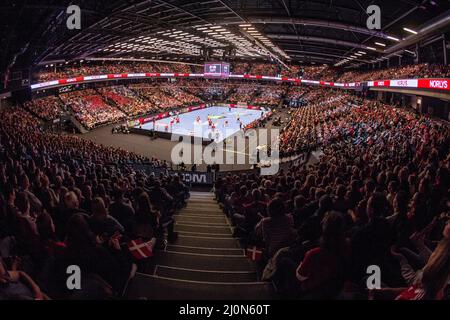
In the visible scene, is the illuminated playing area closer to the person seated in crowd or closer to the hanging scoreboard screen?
the hanging scoreboard screen

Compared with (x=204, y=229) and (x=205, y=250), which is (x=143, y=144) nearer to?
(x=204, y=229)

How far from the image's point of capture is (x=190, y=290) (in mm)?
4086

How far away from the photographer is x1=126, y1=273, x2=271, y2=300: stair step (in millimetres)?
3920

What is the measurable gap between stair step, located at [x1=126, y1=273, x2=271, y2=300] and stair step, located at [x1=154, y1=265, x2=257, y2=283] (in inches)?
11.8

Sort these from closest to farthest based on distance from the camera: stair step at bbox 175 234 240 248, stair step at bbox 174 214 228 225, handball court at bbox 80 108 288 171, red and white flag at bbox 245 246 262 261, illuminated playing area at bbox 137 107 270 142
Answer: red and white flag at bbox 245 246 262 261 < stair step at bbox 175 234 240 248 < stair step at bbox 174 214 228 225 < handball court at bbox 80 108 288 171 < illuminated playing area at bbox 137 107 270 142

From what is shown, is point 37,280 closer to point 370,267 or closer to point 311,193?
point 370,267

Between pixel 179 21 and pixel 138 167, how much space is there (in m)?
17.7

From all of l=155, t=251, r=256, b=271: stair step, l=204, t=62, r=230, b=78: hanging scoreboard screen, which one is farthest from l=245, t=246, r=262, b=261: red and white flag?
l=204, t=62, r=230, b=78: hanging scoreboard screen

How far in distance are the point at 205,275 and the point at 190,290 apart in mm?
717

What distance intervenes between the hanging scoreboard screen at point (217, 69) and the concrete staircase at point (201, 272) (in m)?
32.9

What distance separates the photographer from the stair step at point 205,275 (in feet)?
15.3

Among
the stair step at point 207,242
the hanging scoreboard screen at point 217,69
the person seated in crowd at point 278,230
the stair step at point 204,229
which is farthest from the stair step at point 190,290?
the hanging scoreboard screen at point 217,69

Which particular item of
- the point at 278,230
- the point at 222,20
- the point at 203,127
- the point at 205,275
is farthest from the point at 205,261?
the point at 203,127
